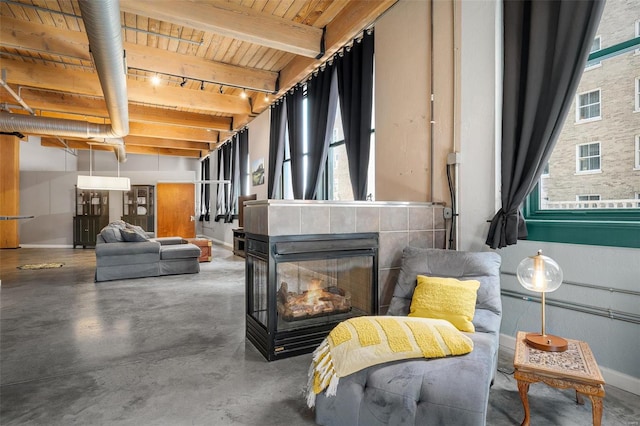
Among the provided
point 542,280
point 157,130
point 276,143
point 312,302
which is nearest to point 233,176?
point 157,130

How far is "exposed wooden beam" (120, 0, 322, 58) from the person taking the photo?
136 inches

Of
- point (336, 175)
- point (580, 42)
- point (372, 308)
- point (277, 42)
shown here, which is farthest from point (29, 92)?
point (580, 42)

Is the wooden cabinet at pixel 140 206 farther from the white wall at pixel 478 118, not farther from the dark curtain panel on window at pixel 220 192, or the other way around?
the white wall at pixel 478 118

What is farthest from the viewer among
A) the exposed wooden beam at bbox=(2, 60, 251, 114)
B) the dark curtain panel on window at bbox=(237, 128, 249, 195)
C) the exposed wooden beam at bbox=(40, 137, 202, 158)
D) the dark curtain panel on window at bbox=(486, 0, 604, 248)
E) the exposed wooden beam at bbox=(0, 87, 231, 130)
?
the exposed wooden beam at bbox=(40, 137, 202, 158)

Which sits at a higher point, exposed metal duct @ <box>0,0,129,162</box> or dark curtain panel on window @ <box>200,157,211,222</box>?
exposed metal duct @ <box>0,0,129,162</box>

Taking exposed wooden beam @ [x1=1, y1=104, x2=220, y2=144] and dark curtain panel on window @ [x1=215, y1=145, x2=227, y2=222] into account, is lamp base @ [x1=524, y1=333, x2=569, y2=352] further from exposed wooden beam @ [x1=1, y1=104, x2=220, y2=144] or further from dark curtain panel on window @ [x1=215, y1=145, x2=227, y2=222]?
dark curtain panel on window @ [x1=215, y1=145, x2=227, y2=222]

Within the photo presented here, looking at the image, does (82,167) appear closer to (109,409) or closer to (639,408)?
(109,409)

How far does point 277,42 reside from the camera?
4.12 m

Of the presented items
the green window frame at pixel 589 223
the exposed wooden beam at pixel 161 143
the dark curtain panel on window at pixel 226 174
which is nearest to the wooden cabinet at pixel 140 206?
the exposed wooden beam at pixel 161 143

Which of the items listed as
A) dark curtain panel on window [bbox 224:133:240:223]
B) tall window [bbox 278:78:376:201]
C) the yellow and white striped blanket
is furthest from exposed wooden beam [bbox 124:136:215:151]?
the yellow and white striped blanket

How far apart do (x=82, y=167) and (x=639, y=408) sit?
1465 cm

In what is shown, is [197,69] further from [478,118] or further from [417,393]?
[417,393]

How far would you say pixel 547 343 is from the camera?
1.81 metres

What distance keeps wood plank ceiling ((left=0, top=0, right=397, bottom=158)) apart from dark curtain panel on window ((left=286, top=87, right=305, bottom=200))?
0.28 m
